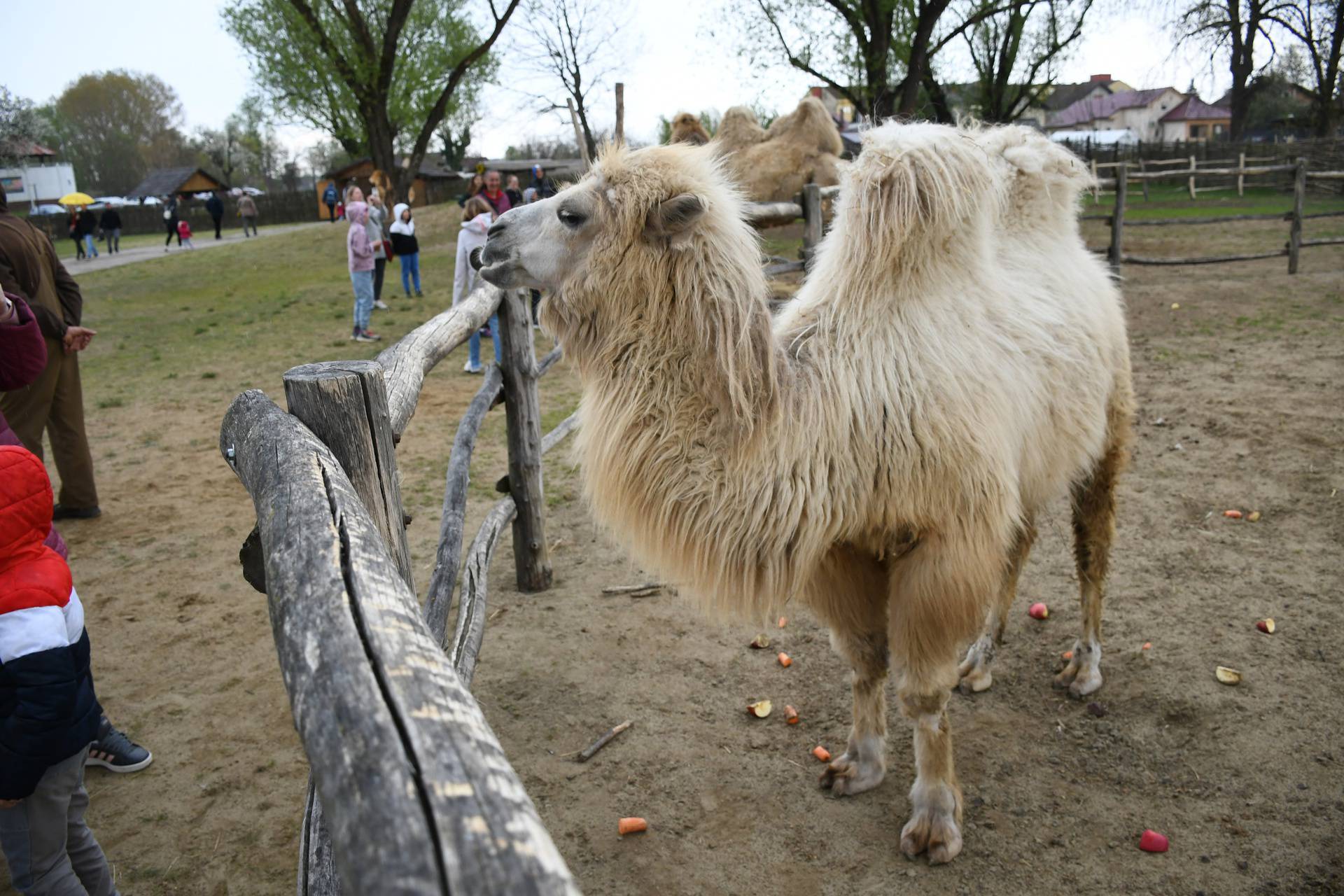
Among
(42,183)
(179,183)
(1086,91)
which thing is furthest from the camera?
(1086,91)

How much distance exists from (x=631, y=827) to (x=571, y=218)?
6.60 ft

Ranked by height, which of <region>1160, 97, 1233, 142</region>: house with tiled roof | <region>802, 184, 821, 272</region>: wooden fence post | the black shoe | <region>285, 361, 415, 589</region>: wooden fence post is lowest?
the black shoe


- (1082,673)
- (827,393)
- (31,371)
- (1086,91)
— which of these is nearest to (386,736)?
(827,393)

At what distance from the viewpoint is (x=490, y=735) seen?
0.89m

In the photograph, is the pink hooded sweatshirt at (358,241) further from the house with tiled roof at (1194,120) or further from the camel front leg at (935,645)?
the house with tiled roof at (1194,120)

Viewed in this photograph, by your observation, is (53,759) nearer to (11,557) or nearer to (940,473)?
(11,557)

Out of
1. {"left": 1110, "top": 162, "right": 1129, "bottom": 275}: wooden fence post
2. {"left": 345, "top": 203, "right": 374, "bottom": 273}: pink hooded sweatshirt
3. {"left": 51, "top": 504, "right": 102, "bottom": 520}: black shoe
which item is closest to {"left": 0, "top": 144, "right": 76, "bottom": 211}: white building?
{"left": 345, "top": 203, "right": 374, "bottom": 273}: pink hooded sweatshirt

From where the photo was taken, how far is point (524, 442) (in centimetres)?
463

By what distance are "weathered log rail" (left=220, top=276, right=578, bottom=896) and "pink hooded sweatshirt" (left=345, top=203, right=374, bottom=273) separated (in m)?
9.64

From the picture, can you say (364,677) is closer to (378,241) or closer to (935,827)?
(935,827)

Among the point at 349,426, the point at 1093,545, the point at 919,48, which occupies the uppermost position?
the point at 919,48

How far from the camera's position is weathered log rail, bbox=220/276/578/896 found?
28.3 inches

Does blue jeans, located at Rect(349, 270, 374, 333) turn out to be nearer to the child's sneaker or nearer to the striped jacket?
the child's sneaker

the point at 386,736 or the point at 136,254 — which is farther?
the point at 136,254
